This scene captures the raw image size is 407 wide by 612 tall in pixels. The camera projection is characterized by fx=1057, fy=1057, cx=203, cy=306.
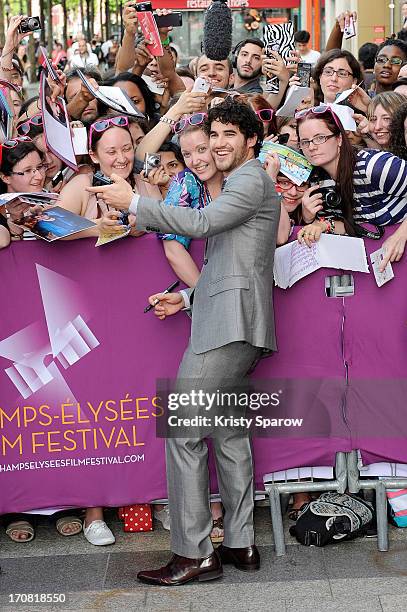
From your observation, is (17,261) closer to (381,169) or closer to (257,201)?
(257,201)

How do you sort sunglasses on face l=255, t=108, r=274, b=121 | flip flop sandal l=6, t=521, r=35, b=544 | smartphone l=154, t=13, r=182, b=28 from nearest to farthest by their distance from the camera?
flip flop sandal l=6, t=521, r=35, b=544 < sunglasses on face l=255, t=108, r=274, b=121 < smartphone l=154, t=13, r=182, b=28

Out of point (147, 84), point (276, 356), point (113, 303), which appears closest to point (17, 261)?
point (113, 303)

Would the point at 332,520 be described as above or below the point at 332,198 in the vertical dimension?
below

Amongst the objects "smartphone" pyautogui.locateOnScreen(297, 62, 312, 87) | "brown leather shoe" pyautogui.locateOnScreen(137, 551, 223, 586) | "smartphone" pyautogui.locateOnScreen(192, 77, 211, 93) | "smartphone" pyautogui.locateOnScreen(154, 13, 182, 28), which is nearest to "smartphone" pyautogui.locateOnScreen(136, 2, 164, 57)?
"smartphone" pyautogui.locateOnScreen(154, 13, 182, 28)

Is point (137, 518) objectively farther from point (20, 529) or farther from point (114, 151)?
point (114, 151)

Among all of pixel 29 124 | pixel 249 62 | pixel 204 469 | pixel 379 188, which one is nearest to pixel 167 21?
pixel 249 62

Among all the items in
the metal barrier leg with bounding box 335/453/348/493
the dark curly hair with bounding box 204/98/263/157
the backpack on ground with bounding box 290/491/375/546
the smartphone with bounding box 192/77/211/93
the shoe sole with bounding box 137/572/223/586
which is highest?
the smartphone with bounding box 192/77/211/93

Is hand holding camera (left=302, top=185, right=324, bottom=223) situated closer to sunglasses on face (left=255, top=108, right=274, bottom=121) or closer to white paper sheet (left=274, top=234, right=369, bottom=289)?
white paper sheet (left=274, top=234, right=369, bottom=289)

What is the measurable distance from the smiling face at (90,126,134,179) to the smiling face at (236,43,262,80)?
2.96 m

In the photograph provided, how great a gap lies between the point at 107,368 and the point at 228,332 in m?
0.90

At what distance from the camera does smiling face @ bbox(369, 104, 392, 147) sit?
21.0 ft

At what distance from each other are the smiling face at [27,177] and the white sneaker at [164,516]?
187 centimetres

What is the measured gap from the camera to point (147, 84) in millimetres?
8008

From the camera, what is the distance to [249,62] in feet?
27.6
